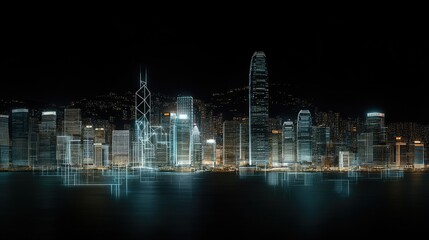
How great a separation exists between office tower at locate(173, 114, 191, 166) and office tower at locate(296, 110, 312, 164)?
28.1m

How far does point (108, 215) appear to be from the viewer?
1383 inches

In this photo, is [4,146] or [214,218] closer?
[214,218]

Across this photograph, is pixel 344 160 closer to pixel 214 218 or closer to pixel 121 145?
pixel 121 145

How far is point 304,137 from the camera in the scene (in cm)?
13975

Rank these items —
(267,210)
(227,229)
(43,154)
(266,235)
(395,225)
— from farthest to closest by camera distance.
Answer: (43,154), (267,210), (395,225), (227,229), (266,235)

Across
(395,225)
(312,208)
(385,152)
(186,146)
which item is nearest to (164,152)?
(186,146)

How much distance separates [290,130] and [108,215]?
108 meters

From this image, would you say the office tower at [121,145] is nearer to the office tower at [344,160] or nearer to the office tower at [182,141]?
the office tower at [182,141]

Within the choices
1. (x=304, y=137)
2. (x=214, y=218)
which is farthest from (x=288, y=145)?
(x=214, y=218)

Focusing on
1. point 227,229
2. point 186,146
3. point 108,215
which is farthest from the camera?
point 186,146

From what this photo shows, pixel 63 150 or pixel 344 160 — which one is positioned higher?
pixel 63 150

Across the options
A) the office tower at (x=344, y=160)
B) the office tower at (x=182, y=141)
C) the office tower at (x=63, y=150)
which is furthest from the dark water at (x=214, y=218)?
the office tower at (x=344, y=160)

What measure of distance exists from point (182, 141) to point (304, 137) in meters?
31.1

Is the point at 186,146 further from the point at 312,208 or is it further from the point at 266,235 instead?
the point at 266,235
